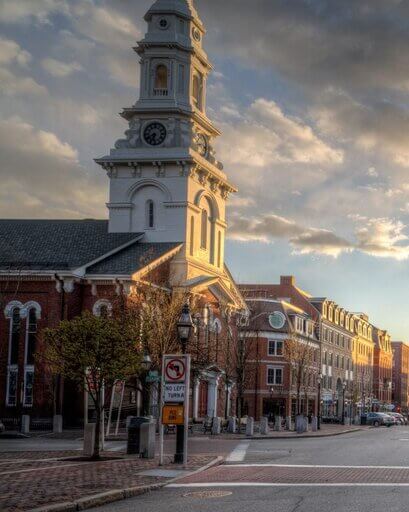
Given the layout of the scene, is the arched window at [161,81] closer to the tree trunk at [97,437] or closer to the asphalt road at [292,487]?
the asphalt road at [292,487]

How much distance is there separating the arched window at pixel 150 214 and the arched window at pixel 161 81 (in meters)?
7.69

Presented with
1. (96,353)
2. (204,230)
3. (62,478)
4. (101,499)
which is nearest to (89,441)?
(96,353)

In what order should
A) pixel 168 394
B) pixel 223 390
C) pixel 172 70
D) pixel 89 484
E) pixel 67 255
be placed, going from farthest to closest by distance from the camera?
pixel 223 390 → pixel 172 70 → pixel 67 255 → pixel 168 394 → pixel 89 484

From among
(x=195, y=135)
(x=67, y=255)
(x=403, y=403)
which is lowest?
(x=403, y=403)

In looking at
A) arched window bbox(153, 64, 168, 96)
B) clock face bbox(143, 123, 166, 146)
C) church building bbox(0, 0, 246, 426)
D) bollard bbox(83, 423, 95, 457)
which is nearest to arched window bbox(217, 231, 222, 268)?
church building bbox(0, 0, 246, 426)

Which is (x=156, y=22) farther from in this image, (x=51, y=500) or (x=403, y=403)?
(x=403, y=403)

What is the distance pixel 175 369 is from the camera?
976 inches

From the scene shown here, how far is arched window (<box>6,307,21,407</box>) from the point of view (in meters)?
51.6

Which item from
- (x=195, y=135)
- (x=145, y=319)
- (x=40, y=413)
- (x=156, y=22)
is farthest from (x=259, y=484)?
(x=156, y=22)

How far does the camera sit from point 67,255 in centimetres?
5438

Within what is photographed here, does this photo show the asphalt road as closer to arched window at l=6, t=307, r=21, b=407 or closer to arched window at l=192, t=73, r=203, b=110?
arched window at l=6, t=307, r=21, b=407

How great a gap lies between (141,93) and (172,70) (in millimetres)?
2665

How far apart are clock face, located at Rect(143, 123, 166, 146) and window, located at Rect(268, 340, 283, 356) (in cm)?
2966

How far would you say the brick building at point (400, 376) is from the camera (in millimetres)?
170625
